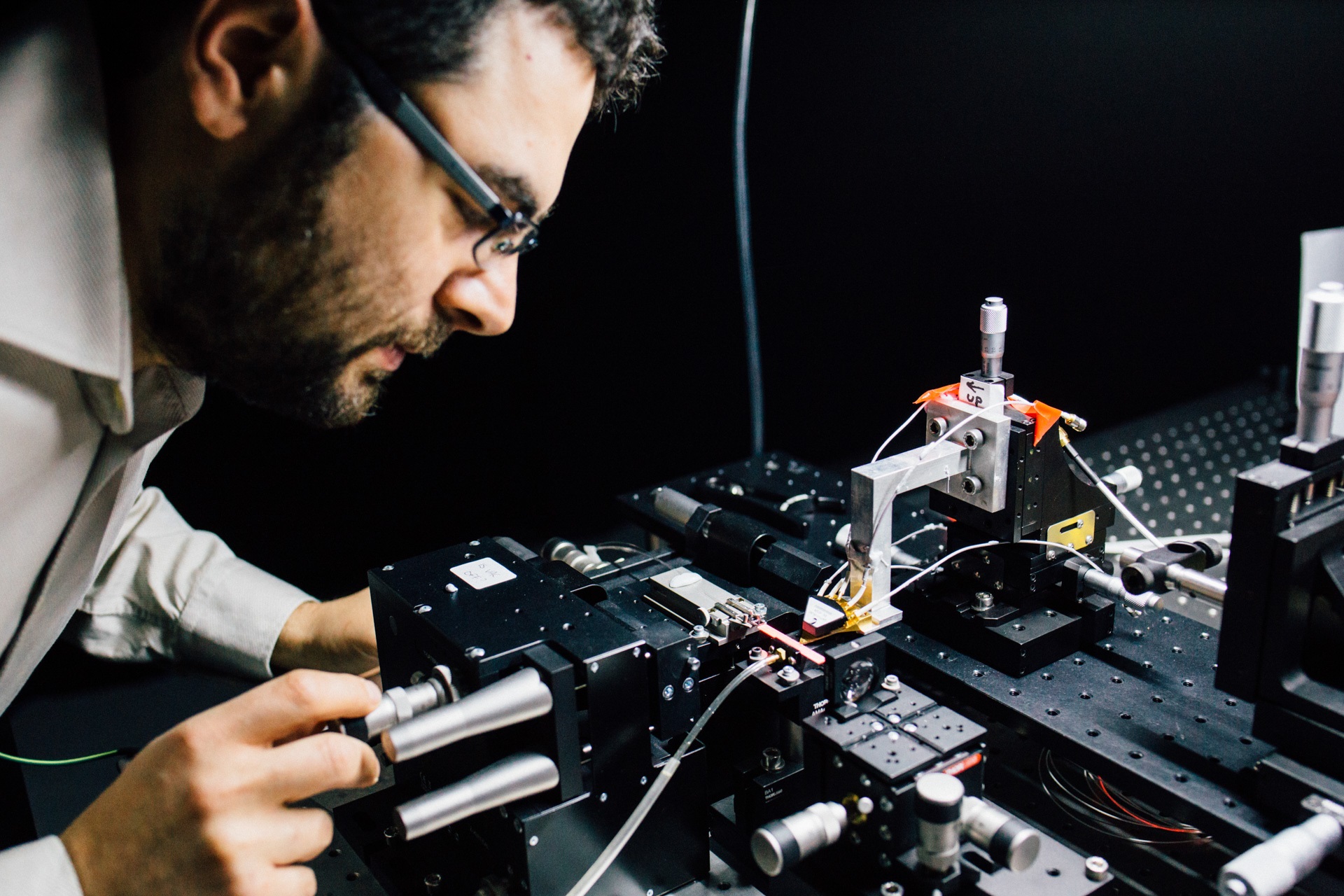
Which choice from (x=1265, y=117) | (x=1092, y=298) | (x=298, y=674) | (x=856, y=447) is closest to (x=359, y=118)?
(x=298, y=674)

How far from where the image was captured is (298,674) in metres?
0.78

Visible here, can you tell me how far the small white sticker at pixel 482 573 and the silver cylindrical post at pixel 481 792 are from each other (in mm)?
176

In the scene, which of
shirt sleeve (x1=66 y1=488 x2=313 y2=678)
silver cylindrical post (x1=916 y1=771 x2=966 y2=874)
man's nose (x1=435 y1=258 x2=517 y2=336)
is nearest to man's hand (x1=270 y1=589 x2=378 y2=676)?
shirt sleeve (x1=66 y1=488 x2=313 y2=678)

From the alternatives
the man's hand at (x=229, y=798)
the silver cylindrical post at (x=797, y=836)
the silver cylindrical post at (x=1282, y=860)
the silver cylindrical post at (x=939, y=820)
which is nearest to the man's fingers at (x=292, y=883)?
the man's hand at (x=229, y=798)

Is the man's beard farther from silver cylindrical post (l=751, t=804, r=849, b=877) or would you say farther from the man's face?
silver cylindrical post (l=751, t=804, r=849, b=877)

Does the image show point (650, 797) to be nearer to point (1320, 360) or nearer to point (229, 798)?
point (229, 798)

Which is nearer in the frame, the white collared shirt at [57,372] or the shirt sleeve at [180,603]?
the white collared shirt at [57,372]

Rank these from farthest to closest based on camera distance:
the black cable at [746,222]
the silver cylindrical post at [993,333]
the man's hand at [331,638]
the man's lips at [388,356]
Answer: the black cable at [746,222], the man's hand at [331,638], the silver cylindrical post at [993,333], the man's lips at [388,356]

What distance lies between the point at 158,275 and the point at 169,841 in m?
0.43

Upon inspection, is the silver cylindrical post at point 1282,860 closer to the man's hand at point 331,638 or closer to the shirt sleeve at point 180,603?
the man's hand at point 331,638

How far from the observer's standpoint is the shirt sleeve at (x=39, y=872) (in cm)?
77

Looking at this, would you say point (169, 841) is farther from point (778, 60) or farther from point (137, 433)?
point (778, 60)

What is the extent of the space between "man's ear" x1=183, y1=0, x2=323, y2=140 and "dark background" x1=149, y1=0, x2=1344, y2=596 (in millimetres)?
833

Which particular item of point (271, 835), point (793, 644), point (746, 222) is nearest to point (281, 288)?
point (271, 835)
